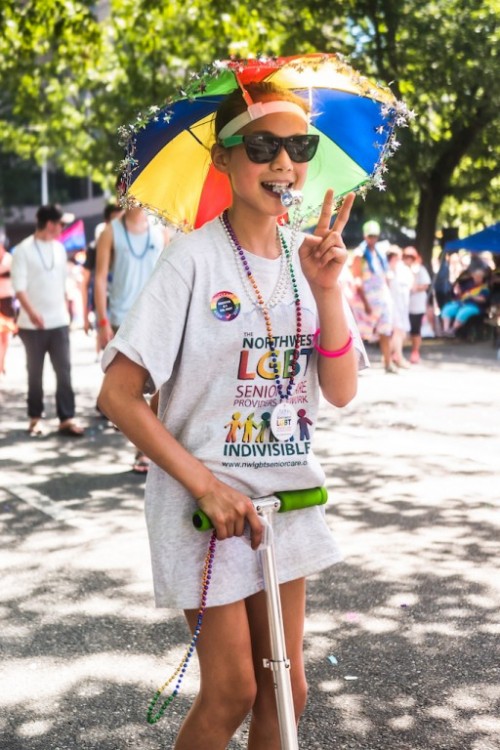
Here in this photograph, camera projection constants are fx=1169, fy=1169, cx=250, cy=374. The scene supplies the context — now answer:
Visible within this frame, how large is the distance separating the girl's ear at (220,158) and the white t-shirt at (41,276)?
7552 mm

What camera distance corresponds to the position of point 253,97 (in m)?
2.72

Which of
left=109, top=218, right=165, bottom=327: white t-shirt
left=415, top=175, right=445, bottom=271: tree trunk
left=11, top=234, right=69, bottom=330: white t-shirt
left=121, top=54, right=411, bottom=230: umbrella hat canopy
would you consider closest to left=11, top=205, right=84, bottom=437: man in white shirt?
left=11, top=234, right=69, bottom=330: white t-shirt

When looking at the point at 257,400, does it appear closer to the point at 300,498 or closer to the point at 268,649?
the point at 300,498

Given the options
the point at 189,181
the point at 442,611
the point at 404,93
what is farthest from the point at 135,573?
the point at 404,93

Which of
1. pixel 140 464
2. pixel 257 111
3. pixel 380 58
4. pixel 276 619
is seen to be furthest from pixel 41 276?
pixel 380 58

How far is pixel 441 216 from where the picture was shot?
35156 millimetres

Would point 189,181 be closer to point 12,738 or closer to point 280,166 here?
point 280,166

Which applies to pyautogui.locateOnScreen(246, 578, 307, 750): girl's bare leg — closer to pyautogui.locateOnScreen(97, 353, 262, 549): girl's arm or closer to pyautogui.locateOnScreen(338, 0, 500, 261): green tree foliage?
pyautogui.locateOnScreen(97, 353, 262, 549): girl's arm

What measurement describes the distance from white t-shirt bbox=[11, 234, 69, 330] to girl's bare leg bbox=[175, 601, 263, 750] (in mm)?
7795

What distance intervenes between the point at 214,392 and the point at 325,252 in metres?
0.40

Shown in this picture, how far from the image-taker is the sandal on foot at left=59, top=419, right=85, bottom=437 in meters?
10.3

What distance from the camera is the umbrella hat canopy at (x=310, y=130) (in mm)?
2900

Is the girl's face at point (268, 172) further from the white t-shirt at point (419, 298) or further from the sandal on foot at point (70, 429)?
the white t-shirt at point (419, 298)

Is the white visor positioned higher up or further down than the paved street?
higher up
